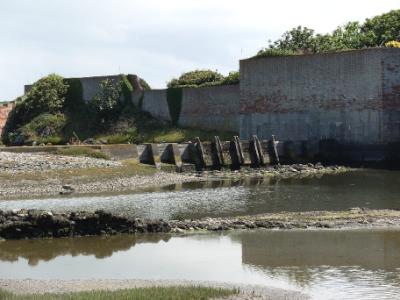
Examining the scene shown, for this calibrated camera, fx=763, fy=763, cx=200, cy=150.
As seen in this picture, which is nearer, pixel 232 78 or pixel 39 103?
pixel 232 78

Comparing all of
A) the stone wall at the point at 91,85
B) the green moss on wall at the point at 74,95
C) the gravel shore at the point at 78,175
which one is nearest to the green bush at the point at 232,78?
the stone wall at the point at 91,85

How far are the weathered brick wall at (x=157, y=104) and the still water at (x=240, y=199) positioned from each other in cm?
1860

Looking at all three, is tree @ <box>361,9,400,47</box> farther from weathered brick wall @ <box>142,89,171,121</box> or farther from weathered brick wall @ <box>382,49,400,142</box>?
weathered brick wall @ <box>142,89,171,121</box>

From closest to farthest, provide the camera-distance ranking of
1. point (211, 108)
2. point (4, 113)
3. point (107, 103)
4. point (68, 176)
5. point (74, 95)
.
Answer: point (68, 176)
point (211, 108)
point (107, 103)
point (74, 95)
point (4, 113)

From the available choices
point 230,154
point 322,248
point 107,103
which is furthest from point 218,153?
point 322,248

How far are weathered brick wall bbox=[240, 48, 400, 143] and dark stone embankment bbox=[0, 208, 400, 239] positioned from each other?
2247cm

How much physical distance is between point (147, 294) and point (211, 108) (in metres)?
38.5

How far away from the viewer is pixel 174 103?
51719mm

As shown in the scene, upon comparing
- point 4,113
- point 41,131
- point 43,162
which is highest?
point 4,113

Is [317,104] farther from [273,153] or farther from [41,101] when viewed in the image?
[41,101]

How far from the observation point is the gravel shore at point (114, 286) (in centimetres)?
1241

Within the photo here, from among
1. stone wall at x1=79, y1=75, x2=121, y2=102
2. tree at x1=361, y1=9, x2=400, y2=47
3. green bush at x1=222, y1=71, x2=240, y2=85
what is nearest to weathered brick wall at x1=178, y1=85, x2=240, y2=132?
green bush at x1=222, y1=71, x2=240, y2=85

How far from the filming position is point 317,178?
35406mm

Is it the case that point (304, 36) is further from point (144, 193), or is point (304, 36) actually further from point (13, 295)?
point (13, 295)
